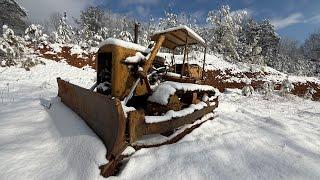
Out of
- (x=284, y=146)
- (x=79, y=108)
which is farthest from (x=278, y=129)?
(x=79, y=108)

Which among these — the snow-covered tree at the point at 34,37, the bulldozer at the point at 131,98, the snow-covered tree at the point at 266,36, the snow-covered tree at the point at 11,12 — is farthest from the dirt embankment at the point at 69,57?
the snow-covered tree at the point at 266,36

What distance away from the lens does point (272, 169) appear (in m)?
3.52

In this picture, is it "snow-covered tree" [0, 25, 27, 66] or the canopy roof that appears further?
"snow-covered tree" [0, 25, 27, 66]

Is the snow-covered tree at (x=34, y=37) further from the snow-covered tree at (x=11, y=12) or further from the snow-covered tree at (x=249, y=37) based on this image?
the snow-covered tree at (x=249, y=37)

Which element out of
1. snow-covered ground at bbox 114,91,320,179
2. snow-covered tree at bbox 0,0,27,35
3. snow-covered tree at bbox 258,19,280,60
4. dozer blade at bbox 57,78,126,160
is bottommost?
snow-covered ground at bbox 114,91,320,179

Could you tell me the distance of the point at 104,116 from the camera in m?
4.07

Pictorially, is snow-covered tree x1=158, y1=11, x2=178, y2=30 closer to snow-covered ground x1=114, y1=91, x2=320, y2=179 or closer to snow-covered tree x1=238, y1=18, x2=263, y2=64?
snow-covered tree x1=238, y1=18, x2=263, y2=64

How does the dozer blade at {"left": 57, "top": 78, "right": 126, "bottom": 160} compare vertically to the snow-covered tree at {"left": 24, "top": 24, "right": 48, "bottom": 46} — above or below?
below

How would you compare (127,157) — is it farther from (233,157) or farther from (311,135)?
(311,135)

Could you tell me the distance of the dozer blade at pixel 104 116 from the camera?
11.7 feet

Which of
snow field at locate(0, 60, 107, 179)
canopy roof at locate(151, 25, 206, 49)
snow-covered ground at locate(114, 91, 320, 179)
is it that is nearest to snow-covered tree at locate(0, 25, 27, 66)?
snow field at locate(0, 60, 107, 179)

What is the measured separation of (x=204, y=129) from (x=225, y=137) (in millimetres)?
914

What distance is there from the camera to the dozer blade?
3566 millimetres

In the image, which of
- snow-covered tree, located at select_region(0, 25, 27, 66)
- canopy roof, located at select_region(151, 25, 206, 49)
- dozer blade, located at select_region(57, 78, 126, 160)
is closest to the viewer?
dozer blade, located at select_region(57, 78, 126, 160)
